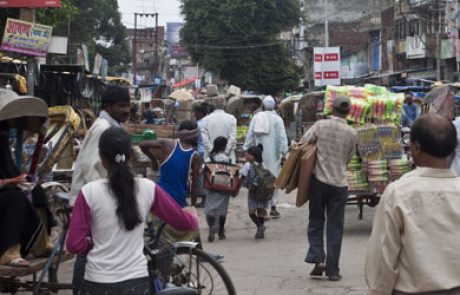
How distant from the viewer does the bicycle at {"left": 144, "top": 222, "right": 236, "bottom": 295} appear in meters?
5.80

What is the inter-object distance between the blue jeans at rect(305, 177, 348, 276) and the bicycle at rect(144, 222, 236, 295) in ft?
7.84

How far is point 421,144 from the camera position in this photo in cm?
381

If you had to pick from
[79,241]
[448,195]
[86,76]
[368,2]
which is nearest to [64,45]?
[86,76]

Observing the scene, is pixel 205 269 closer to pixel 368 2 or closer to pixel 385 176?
pixel 385 176

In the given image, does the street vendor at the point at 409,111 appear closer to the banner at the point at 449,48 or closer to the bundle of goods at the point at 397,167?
the bundle of goods at the point at 397,167

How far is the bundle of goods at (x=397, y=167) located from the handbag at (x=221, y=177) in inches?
78.2

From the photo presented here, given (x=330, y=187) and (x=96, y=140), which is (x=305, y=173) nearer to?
(x=330, y=187)

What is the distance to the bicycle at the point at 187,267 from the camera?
580 cm

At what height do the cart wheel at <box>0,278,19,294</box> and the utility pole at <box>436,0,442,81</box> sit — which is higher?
Answer: the utility pole at <box>436,0,442,81</box>

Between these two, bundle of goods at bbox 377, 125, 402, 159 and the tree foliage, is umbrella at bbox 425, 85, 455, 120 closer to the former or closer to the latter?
bundle of goods at bbox 377, 125, 402, 159

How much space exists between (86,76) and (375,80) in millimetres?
35960

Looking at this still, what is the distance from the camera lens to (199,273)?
20.6ft

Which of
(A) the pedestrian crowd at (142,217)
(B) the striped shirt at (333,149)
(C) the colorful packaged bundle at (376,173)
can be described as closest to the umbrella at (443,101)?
(C) the colorful packaged bundle at (376,173)

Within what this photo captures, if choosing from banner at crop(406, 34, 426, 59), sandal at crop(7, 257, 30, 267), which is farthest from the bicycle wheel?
banner at crop(406, 34, 426, 59)
